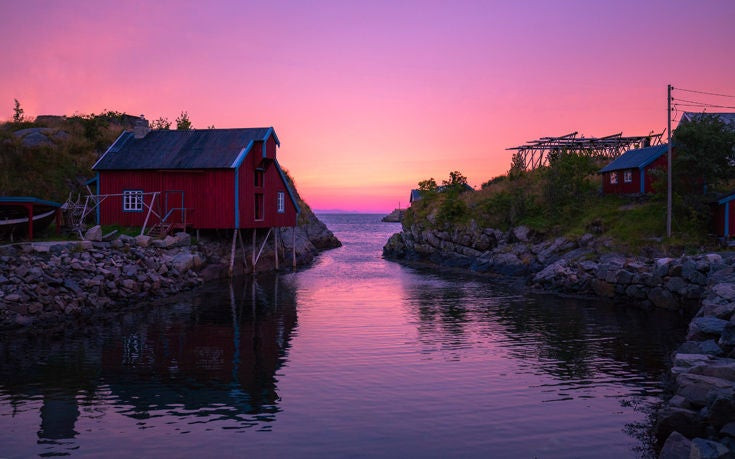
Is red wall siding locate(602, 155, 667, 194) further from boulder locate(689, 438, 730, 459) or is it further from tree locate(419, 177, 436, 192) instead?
boulder locate(689, 438, 730, 459)

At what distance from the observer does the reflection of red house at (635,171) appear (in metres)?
45.9

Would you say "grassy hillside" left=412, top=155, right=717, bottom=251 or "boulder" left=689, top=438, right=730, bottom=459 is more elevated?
"grassy hillside" left=412, top=155, right=717, bottom=251

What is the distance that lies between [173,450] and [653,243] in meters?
34.0

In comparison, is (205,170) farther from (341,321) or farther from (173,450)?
(173,450)

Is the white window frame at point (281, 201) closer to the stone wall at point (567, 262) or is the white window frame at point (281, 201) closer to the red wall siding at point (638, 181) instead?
the stone wall at point (567, 262)

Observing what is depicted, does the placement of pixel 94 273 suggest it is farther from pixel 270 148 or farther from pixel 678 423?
pixel 678 423

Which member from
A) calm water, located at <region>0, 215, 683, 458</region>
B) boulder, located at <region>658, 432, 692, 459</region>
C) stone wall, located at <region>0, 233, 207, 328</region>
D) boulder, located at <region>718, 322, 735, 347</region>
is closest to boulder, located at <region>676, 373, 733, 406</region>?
calm water, located at <region>0, 215, 683, 458</region>

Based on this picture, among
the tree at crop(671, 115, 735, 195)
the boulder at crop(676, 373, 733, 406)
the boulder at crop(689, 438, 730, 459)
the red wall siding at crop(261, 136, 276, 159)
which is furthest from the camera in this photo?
the red wall siding at crop(261, 136, 276, 159)

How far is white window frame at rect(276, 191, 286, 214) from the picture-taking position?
45.2 m

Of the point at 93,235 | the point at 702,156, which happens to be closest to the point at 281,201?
the point at 93,235

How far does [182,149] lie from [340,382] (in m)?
28.7

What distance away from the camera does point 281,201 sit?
1795 inches

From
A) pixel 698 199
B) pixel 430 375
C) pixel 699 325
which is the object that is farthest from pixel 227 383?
pixel 698 199

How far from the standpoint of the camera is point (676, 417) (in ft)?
38.4
